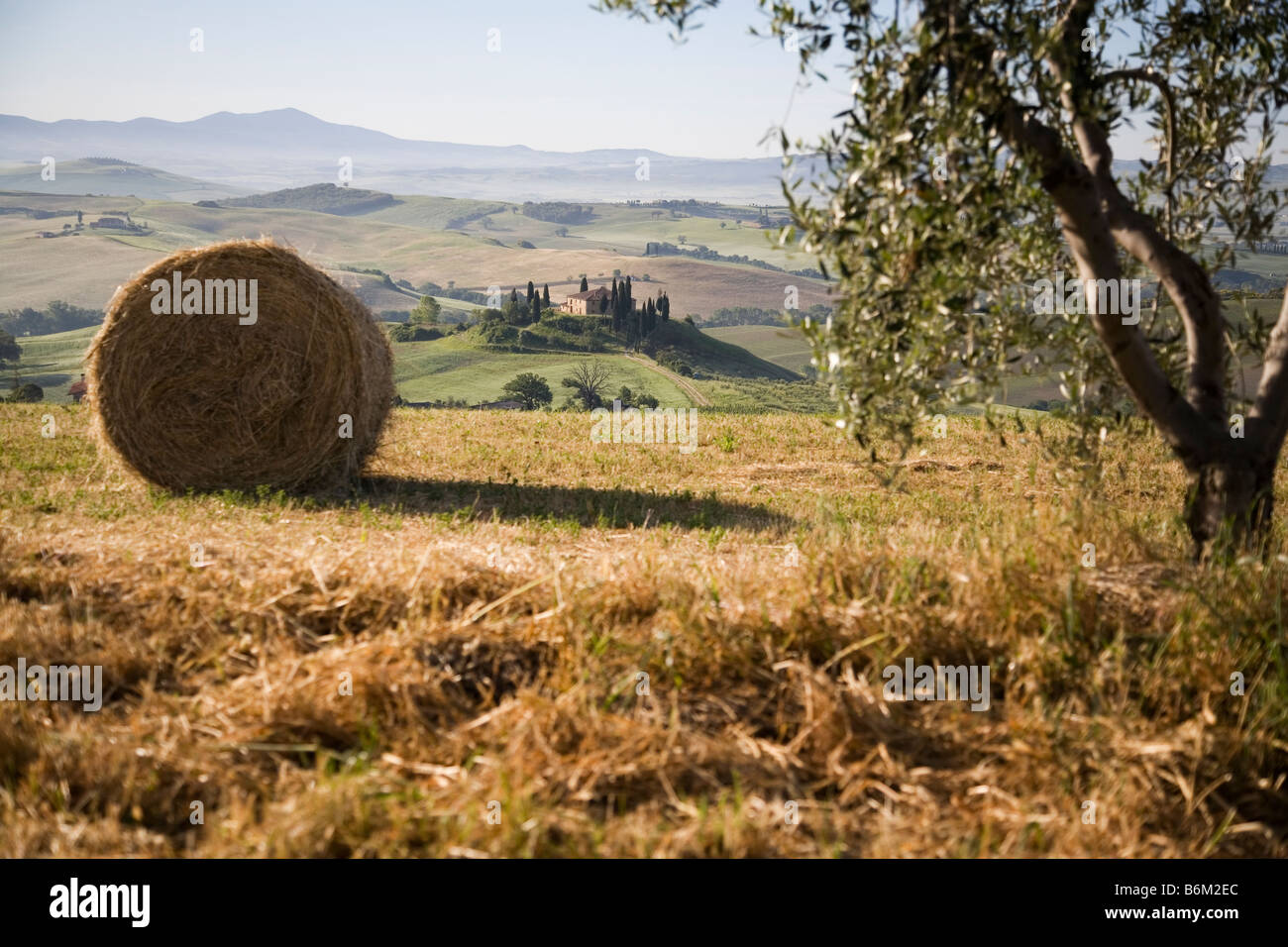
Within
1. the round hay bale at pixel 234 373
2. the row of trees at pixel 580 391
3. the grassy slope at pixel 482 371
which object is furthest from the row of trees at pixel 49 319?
the round hay bale at pixel 234 373

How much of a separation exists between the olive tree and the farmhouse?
315 feet

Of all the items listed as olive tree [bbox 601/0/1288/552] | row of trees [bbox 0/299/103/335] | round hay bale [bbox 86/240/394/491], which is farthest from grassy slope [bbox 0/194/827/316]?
olive tree [bbox 601/0/1288/552]

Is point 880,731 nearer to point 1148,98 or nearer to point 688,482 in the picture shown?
point 1148,98

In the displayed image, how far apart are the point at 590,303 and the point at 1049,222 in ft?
322

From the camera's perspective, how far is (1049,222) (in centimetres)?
817

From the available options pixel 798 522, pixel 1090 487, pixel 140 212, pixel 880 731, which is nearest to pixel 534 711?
pixel 880 731

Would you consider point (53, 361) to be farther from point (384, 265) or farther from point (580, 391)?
point (384, 265)

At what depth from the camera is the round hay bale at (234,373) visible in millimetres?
12016

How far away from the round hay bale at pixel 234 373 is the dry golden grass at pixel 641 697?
3348 mm

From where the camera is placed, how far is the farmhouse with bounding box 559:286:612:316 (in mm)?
104000

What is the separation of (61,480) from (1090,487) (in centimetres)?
1110

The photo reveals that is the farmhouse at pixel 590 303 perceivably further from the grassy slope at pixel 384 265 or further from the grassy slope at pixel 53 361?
the grassy slope at pixel 53 361

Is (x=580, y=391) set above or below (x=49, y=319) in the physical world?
below

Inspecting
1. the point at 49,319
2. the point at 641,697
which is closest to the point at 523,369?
the point at 49,319
